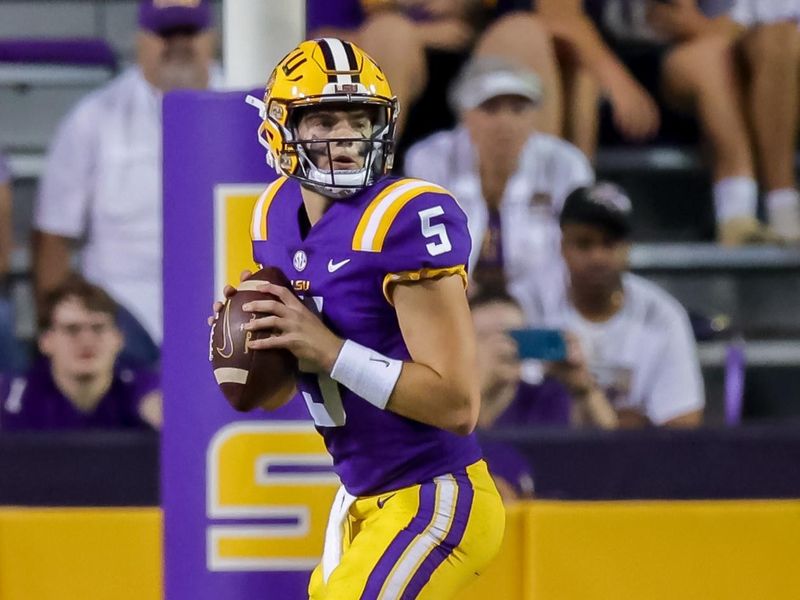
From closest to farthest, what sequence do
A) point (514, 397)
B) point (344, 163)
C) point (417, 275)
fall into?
point (417, 275) < point (344, 163) < point (514, 397)

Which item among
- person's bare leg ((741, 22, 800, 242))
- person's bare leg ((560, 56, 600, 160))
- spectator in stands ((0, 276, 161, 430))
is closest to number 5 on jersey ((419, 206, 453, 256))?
spectator in stands ((0, 276, 161, 430))

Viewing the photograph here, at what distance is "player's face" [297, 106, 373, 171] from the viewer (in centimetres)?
248

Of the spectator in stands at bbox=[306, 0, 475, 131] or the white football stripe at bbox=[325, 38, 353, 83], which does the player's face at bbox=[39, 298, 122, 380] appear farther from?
the white football stripe at bbox=[325, 38, 353, 83]

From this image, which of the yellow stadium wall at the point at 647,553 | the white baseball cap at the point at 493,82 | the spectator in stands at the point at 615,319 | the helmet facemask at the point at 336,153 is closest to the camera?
the helmet facemask at the point at 336,153

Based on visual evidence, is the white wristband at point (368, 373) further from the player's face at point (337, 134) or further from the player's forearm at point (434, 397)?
the player's face at point (337, 134)

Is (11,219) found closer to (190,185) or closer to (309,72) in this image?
(190,185)

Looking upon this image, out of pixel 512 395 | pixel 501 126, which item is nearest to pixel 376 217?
pixel 512 395

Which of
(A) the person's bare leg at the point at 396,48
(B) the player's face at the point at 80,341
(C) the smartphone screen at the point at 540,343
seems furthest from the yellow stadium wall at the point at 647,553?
(A) the person's bare leg at the point at 396,48

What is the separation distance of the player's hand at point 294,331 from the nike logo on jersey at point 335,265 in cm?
8

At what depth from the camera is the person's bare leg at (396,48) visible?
16.0 ft

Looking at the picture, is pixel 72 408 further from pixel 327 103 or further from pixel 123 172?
pixel 327 103

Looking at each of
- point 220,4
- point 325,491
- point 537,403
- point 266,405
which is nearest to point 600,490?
point 537,403

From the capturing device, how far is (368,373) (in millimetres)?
2377

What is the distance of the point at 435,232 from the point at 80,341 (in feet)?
7.61
